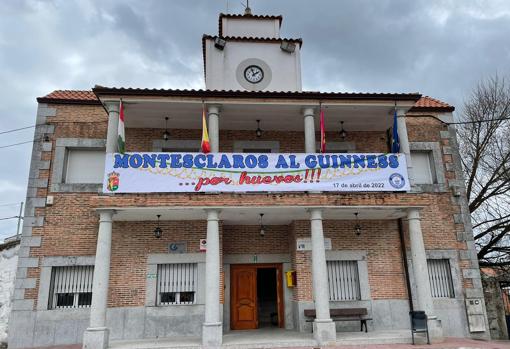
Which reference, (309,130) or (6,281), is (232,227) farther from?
(6,281)

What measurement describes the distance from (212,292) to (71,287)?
4.68m

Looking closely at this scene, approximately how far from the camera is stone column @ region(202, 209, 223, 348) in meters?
9.48

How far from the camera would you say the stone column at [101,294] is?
9.25m

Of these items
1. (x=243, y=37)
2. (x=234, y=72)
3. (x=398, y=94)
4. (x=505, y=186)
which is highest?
(x=243, y=37)

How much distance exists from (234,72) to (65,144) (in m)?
6.53

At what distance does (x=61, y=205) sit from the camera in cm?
1180

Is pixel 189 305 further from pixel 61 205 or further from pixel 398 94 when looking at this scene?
pixel 398 94

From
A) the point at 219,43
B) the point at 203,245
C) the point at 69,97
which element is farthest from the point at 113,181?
the point at 219,43

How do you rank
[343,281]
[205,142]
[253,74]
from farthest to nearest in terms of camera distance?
[253,74] < [343,281] < [205,142]

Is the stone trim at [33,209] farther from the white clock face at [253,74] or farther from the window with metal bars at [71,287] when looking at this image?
the white clock face at [253,74]

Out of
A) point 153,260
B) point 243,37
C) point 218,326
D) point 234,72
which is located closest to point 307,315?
point 218,326

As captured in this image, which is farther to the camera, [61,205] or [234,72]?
[234,72]

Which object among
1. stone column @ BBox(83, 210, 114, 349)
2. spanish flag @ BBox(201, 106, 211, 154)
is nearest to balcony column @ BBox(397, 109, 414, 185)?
spanish flag @ BBox(201, 106, 211, 154)

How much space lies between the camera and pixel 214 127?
11.0 meters
